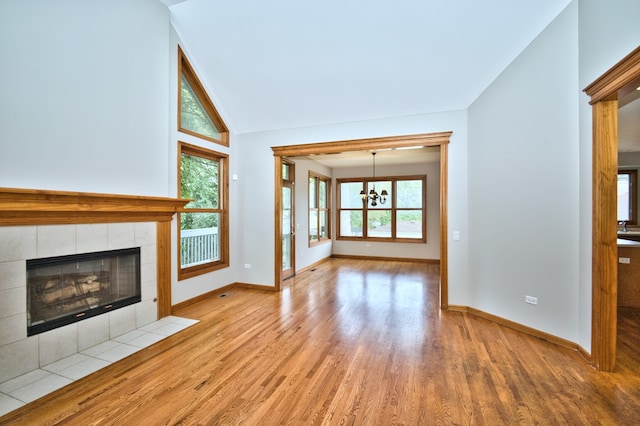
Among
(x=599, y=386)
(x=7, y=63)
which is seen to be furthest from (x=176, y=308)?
(x=599, y=386)

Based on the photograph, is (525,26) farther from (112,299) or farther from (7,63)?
(112,299)

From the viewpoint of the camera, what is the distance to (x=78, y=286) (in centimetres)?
294

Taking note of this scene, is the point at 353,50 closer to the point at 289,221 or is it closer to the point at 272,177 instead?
the point at 272,177

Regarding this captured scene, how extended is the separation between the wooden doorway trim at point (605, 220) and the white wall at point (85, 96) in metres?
4.59

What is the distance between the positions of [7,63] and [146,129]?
1271 millimetres

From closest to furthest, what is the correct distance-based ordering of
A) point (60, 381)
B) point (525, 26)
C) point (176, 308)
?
point (60, 381) < point (525, 26) < point (176, 308)

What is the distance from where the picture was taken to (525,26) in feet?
9.82

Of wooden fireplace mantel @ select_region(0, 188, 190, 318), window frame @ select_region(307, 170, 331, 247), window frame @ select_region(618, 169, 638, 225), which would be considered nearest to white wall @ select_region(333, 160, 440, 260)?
window frame @ select_region(307, 170, 331, 247)

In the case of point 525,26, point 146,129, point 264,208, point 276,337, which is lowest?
point 276,337

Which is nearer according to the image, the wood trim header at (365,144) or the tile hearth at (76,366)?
the tile hearth at (76,366)

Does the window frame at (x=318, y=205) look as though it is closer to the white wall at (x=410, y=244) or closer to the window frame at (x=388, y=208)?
the window frame at (x=388, y=208)

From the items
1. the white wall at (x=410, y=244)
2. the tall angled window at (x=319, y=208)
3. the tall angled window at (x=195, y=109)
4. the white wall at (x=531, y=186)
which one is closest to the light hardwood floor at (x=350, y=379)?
the white wall at (x=531, y=186)

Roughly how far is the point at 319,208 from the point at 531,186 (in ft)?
17.7

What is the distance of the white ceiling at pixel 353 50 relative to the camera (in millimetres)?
3061
